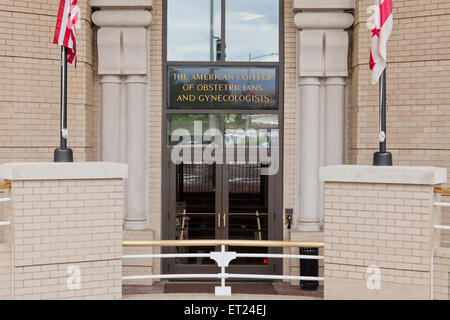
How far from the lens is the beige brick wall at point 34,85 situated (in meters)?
9.09

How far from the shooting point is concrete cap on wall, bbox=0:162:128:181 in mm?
5504

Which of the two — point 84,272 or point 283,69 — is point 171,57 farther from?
point 84,272

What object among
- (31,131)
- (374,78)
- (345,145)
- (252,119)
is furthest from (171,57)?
(374,78)

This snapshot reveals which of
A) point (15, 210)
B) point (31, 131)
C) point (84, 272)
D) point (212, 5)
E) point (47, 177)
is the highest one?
point (212, 5)

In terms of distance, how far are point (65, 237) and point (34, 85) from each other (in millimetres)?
4477

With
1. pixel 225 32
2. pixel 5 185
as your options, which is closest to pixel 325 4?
pixel 225 32

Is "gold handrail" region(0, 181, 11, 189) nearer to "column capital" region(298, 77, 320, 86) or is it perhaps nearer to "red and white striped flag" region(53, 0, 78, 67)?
"red and white striped flag" region(53, 0, 78, 67)

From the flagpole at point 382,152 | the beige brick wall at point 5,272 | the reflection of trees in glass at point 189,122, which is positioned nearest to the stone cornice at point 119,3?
the reflection of trees in glass at point 189,122

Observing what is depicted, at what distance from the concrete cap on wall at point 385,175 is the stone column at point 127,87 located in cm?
514

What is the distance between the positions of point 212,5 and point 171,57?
1326mm

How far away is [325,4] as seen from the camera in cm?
983

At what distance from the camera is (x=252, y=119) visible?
1040cm

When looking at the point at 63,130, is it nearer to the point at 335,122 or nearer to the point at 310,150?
the point at 310,150

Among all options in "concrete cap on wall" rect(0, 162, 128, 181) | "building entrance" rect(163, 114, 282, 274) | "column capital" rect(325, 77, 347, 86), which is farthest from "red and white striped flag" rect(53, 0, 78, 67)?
"column capital" rect(325, 77, 347, 86)
